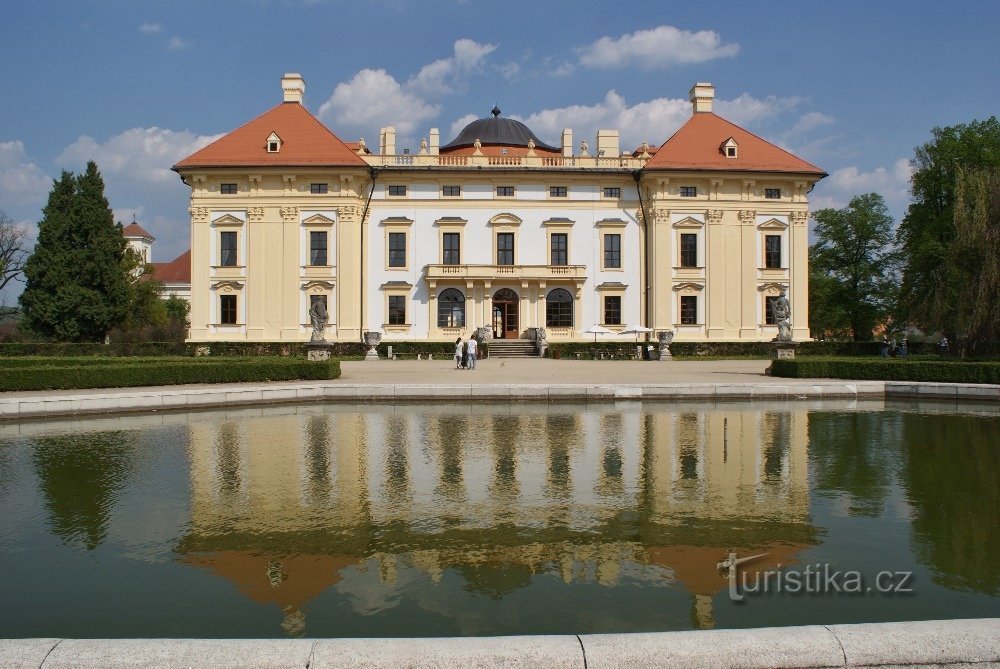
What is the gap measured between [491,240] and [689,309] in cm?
1230

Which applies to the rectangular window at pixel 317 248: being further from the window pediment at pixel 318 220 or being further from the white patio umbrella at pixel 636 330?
the white patio umbrella at pixel 636 330

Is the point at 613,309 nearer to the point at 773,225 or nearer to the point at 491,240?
the point at 491,240

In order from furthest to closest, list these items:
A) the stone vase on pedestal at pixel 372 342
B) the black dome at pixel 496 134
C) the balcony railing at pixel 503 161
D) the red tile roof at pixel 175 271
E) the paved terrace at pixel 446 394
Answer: the red tile roof at pixel 175 271 < the black dome at pixel 496 134 < the balcony railing at pixel 503 161 < the stone vase on pedestal at pixel 372 342 < the paved terrace at pixel 446 394

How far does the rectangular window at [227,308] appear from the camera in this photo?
129 feet

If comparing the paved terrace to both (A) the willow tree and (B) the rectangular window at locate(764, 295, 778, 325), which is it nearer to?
(A) the willow tree

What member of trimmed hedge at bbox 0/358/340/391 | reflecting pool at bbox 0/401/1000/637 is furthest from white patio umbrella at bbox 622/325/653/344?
reflecting pool at bbox 0/401/1000/637

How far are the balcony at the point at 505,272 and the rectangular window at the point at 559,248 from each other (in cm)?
116

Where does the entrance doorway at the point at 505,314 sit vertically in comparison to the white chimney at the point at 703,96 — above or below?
below

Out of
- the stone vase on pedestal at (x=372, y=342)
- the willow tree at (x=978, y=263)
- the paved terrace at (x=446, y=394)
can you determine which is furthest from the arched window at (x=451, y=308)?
the willow tree at (x=978, y=263)

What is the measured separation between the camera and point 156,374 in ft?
64.9

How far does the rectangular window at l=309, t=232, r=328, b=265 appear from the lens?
39469 mm

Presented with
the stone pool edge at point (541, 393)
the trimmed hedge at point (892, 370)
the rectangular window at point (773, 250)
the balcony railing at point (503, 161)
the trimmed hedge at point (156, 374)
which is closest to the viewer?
the stone pool edge at point (541, 393)

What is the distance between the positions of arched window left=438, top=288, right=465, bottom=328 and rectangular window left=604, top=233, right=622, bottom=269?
887 cm

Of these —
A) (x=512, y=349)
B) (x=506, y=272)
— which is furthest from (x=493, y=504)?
(x=506, y=272)
